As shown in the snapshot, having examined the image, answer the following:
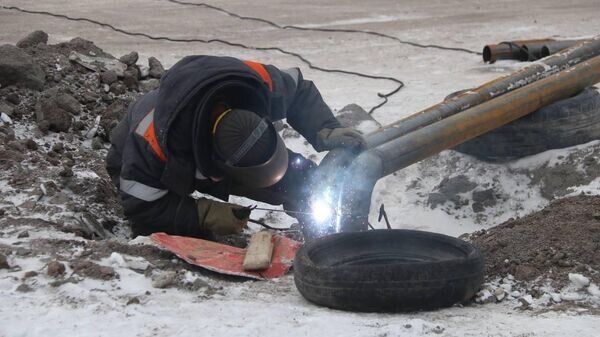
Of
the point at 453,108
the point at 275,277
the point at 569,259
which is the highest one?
the point at 453,108

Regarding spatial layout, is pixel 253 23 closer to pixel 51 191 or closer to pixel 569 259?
pixel 51 191

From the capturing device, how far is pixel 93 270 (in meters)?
3.44

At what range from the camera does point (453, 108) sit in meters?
5.12

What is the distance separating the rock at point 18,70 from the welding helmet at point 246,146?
232cm

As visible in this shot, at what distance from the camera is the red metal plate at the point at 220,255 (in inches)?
149

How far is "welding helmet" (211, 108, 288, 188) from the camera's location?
12.2ft

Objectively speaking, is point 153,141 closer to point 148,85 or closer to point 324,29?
point 148,85

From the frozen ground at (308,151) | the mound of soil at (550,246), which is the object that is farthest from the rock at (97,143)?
the mound of soil at (550,246)

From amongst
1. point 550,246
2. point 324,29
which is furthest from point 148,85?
point 324,29

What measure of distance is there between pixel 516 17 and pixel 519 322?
8.23m

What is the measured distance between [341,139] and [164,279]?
4.46ft

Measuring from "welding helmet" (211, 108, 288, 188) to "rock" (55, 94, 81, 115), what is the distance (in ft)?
6.98

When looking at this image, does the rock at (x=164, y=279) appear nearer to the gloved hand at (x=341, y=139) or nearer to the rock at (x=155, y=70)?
the gloved hand at (x=341, y=139)

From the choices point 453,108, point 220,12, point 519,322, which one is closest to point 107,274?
point 519,322
